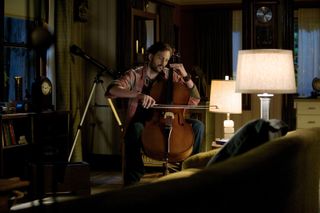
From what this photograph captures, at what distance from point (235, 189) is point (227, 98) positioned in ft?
7.85

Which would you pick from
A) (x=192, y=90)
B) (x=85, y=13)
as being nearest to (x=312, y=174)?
(x=192, y=90)

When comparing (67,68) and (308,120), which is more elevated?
(67,68)

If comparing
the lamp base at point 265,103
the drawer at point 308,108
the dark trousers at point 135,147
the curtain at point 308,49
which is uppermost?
the curtain at point 308,49

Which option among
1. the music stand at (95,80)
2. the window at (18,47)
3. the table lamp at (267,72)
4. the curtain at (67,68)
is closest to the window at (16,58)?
the window at (18,47)

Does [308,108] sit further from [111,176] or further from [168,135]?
[168,135]

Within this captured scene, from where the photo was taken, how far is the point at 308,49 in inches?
341

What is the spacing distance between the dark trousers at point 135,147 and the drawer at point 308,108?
3.73 metres

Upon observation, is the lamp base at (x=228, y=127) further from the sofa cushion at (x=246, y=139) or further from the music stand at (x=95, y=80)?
the music stand at (x=95, y=80)

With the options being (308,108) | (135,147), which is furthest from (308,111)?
(135,147)

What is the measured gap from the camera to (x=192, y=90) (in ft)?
15.2

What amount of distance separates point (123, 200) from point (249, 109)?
18.6 ft

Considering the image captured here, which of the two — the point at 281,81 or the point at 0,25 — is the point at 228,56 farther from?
the point at 281,81

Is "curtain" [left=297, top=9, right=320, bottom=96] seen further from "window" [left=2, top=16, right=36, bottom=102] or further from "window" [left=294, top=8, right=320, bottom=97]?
"window" [left=2, top=16, right=36, bottom=102]

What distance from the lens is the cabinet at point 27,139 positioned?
4738mm
